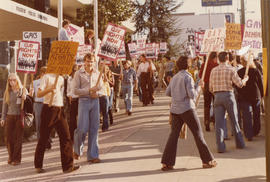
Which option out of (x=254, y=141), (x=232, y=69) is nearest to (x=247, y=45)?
(x=232, y=69)

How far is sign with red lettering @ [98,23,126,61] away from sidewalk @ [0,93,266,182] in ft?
6.52

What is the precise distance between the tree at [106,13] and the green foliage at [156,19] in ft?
53.6

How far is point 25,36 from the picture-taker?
14.2 m

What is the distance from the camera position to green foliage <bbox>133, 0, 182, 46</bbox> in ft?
138

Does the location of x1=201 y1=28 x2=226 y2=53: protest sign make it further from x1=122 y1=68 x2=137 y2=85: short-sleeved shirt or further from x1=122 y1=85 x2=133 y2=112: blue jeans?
x1=122 y1=68 x2=137 y2=85: short-sleeved shirt

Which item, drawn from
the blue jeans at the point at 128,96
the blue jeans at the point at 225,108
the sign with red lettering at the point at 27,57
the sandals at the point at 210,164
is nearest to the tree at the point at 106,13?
the blue jeans at the point at 128,96

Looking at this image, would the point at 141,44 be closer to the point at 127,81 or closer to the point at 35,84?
the point at 127,81

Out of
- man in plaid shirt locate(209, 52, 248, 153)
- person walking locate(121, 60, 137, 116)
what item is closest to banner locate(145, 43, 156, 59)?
person walking locate(121, 60, 137, 116)

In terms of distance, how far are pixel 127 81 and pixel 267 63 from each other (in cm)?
1291

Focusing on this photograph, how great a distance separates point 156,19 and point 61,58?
114ft

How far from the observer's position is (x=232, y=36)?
1156 centimetres

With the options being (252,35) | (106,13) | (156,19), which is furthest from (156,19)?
(252,35)

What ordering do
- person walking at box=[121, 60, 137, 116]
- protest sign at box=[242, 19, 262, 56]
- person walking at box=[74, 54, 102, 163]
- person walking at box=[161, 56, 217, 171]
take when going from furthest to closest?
person walking at box=[121, 60, 137, 116] < protest sign at box=[242, 19, 262, 56] < person walking at box=[74, 54, 102, 163] < person walking at box=[161, 56, 217, 171]

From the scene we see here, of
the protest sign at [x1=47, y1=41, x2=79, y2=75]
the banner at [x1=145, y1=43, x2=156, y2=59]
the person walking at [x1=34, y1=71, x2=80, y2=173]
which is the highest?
the banner at [x1=145, y1=43, x2=156, y2=59]
